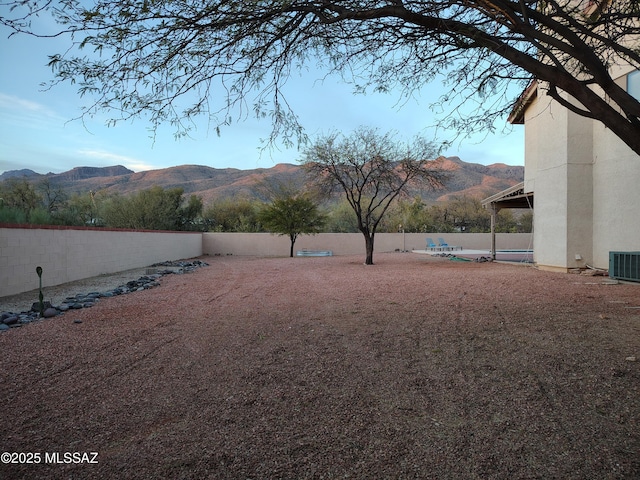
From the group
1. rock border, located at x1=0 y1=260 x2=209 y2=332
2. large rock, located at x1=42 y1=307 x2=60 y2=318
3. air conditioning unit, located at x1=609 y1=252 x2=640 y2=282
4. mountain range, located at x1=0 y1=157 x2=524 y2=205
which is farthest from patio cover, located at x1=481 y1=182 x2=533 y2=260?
mountain range, located at x1=0 y1=157 x2=524 y2=205

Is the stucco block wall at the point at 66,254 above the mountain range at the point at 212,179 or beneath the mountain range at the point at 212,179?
beneath

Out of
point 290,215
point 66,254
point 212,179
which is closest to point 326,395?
point 66,254

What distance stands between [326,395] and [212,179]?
64.5 metres

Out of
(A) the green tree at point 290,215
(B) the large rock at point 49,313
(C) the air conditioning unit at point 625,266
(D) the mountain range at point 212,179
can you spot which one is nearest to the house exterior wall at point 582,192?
(C) the air conditioning unit at point 625,266

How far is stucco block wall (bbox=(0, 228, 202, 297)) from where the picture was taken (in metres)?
9.28

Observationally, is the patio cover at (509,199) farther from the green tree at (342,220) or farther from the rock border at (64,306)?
the green tree at (342,220)

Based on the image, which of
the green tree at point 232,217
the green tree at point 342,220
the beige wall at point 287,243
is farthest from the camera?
the green tree at point 342,220

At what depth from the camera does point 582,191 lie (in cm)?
1276

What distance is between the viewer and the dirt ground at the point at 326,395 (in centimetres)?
246

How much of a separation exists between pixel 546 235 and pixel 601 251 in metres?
1.86

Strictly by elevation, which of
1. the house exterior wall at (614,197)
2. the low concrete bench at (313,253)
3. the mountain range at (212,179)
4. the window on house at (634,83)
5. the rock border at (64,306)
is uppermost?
the mountain range at (212,179)

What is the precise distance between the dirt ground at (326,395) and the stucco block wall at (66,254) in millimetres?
3685

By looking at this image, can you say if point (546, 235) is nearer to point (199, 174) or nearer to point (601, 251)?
point (601, 251)

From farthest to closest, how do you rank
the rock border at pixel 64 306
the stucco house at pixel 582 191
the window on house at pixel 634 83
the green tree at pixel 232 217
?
the green tree at pixel 232 217
the stucco house at pixel 582 191
the window on house at pixel 634 83
the rock border at pixel 64 306
